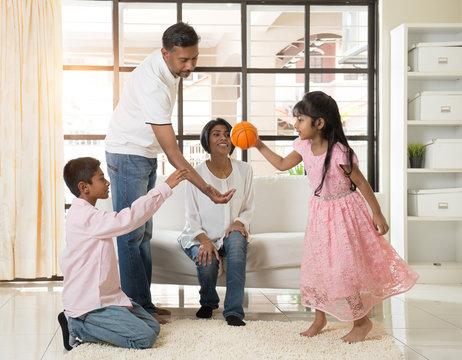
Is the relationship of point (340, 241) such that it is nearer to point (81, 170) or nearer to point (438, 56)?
point (81, 170)

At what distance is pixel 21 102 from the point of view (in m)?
4.21

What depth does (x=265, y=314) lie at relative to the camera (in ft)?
10.7

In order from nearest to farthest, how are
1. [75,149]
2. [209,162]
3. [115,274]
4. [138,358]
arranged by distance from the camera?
[138,358]
[115,274]
[209,162]
[75,149]

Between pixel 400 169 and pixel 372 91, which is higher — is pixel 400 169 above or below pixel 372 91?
below

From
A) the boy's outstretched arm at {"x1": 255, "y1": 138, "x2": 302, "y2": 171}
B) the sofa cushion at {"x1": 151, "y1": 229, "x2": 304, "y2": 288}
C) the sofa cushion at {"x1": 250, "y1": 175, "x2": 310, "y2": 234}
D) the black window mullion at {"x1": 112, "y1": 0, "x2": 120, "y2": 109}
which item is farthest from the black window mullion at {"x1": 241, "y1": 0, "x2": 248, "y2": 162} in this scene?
the boy's outstretched arm at {"x1": 255, "y1": 138, "x2": 302, "y2": 171}

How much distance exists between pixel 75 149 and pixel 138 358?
2.52 metres

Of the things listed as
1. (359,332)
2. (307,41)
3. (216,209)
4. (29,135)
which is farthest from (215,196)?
(307,41)

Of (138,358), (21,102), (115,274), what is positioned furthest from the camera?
(21,102)

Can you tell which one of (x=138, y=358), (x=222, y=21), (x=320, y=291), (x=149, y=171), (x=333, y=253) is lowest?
(x=138, y=358)

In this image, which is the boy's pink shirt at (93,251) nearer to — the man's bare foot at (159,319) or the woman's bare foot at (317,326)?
the man's bare foot at (159,319)

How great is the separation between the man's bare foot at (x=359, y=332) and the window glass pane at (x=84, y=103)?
102 inches

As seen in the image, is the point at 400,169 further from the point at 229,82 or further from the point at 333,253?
the point at 333,253

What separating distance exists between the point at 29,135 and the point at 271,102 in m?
1.77

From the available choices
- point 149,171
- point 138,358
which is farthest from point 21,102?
point 138,358
